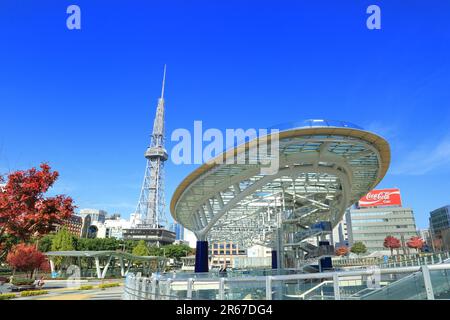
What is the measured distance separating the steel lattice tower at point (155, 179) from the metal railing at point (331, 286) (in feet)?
418

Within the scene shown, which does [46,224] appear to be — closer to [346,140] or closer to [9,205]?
[9,205]

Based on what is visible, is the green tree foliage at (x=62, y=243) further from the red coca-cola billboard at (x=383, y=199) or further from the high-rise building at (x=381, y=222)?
the red coca-cola billboard at (x=383, y=199)

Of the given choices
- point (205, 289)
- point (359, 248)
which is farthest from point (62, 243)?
point (359, 248)

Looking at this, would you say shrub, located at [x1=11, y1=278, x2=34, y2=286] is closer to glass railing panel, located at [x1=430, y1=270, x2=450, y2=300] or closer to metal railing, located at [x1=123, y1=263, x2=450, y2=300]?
metal railing, located at [x1=123, y1=263, x2=450, y2=300]

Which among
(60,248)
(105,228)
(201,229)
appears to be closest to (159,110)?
(105,228)

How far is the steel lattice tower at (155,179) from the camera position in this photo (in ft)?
444

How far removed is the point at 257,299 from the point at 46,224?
11738mm

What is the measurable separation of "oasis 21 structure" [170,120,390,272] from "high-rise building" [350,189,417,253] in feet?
183

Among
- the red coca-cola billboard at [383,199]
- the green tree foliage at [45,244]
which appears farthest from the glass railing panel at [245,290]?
the red coca-cola billboard at [383,199]

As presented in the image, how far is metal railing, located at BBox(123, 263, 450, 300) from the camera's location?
5375mm

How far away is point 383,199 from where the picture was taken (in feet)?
307

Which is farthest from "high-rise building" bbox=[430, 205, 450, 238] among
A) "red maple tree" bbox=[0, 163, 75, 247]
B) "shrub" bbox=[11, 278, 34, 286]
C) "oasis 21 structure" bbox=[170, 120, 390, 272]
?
"red maple tree" bbox=[0, 163, 75, 247]

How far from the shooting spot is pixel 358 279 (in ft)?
20.9

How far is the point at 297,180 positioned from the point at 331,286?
83.6ft
